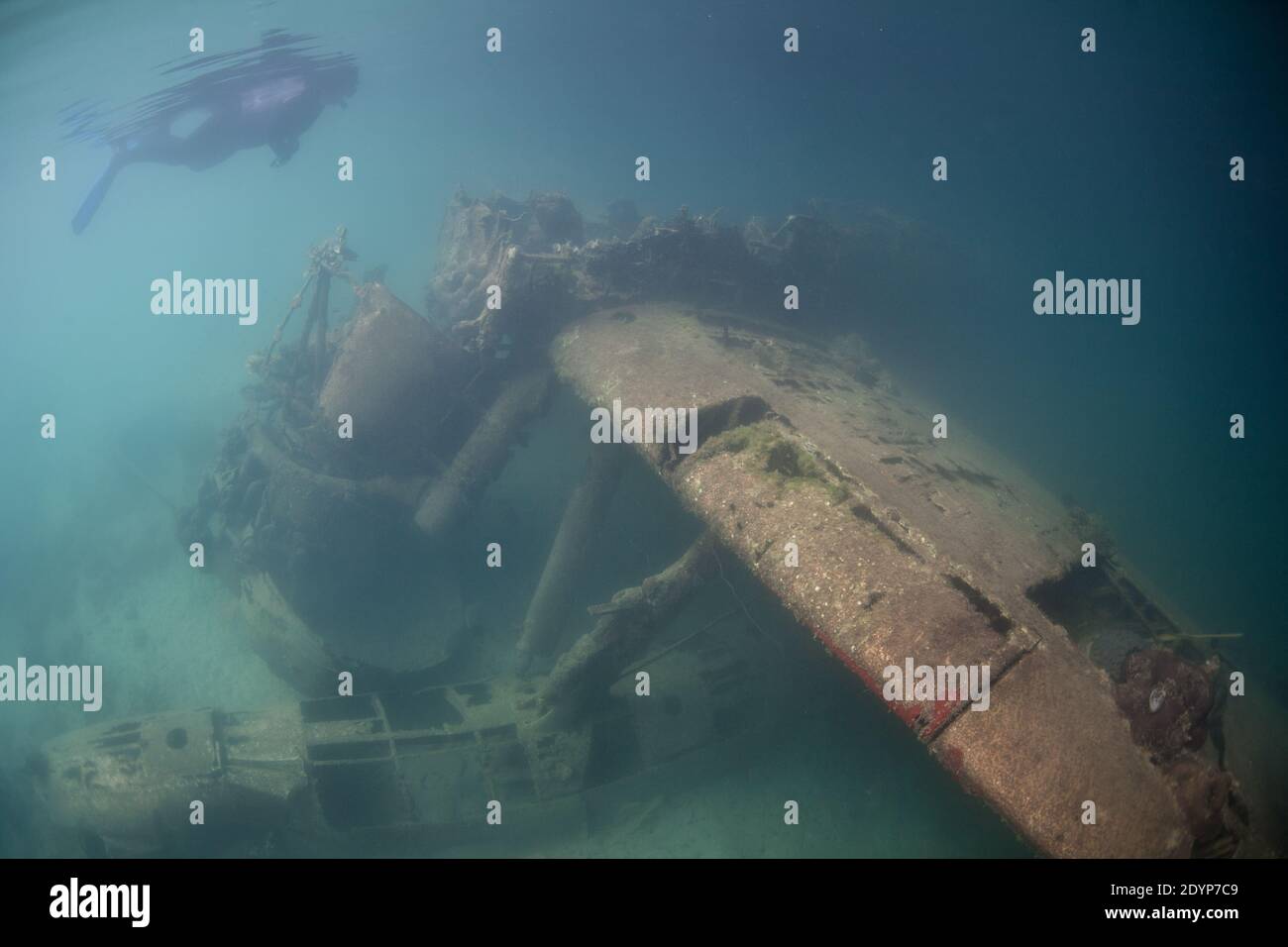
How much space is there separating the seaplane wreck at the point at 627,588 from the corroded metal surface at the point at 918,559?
0.07 ft

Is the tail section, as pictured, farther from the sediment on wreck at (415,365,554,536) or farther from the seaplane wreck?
the sediment on wreck at (415,365,554,536)

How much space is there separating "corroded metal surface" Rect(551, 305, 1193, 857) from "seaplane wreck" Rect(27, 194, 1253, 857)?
2 cm

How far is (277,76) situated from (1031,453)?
37.6 m

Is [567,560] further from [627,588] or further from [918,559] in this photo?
[918,559]

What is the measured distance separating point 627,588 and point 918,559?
389cm

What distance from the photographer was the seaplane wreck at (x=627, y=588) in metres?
3.57

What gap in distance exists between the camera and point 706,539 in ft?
22.0

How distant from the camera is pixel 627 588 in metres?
7.31

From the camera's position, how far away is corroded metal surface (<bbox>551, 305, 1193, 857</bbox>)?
10.5ft

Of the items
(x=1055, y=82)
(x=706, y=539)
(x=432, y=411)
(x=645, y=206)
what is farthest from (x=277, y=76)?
(x=1055, y=82)

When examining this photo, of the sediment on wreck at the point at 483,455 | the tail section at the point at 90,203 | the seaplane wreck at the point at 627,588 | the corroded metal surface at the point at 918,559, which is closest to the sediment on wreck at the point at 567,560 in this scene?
the seaplane wreck at the point at 627,588

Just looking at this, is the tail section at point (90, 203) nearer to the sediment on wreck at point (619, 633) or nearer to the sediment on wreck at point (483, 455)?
the sediment on wreck at point (483, 455)

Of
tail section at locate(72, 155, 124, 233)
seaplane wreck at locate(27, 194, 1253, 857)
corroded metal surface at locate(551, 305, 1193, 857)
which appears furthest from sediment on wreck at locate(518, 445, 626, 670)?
tail section at locate(72, 155, 124, 233)
